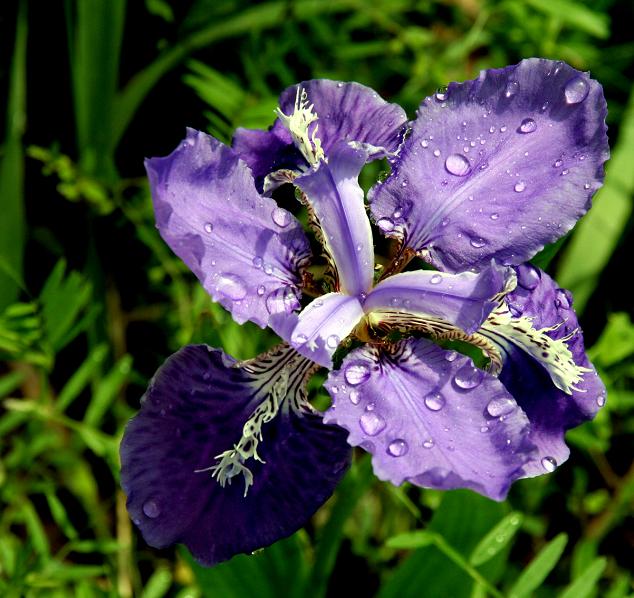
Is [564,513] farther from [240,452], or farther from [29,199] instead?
[29,199]

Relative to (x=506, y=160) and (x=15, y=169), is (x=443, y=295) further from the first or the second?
(x=15, y=169)

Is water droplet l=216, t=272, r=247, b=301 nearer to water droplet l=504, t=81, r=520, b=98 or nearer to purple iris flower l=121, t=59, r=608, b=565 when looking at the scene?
purple iris flower l=121, t=59, r=608, b=565

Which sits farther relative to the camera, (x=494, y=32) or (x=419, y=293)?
(x=494, y=32)

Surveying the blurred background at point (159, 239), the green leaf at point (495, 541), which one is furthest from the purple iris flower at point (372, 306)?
the blurred background at point (159, 239)

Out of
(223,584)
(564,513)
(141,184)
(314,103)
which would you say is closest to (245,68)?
(141,184)

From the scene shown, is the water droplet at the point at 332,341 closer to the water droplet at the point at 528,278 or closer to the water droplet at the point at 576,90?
the water droplet at the point at 528,278

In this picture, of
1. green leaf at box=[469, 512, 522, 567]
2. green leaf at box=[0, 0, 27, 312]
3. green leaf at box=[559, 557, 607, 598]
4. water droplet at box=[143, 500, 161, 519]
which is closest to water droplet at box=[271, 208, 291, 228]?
water droplet at box=[143, 500, 161, 519]
